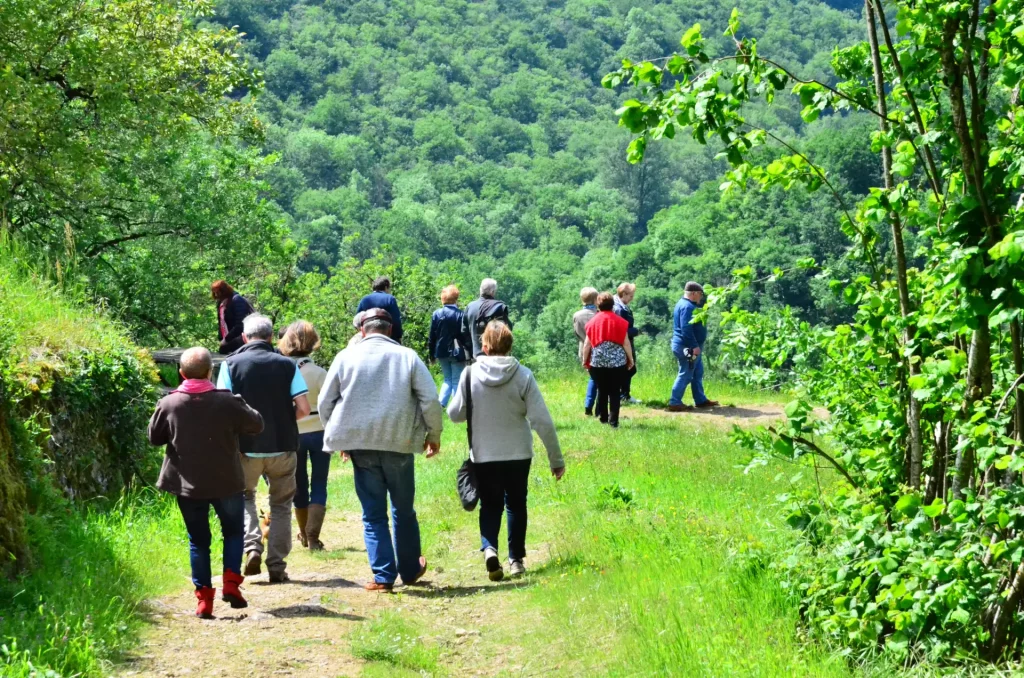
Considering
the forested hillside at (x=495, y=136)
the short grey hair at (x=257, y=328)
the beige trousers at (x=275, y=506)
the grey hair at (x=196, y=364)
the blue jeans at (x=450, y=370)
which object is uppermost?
the forested hillside at (x=495, y=136)

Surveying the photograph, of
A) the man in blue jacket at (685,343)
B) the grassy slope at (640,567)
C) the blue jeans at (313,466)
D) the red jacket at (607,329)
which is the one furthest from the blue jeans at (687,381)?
the blue jeans at (313,466)

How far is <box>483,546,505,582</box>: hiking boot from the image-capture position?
849 centimetres

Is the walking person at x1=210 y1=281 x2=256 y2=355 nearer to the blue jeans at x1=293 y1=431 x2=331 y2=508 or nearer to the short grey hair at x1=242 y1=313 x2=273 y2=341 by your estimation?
the blue jeans at x1=293 y1=431 x2=331 y2=508

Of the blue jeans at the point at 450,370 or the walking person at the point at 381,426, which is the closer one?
the walking person at the point at 381,426

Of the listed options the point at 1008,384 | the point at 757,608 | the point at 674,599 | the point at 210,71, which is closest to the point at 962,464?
the point at 1008,384

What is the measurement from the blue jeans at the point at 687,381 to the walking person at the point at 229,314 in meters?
6.50

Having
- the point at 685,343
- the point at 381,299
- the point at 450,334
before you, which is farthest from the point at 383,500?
the point at 685,343

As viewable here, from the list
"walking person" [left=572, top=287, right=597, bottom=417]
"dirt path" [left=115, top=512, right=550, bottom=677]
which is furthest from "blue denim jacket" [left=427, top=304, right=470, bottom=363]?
"dirt path" [left=115, top=512, right=550, bottom=677]

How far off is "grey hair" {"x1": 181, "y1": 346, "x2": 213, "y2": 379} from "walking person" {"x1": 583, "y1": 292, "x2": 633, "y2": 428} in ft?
25.2

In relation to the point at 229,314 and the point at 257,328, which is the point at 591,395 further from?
the point at 257,328

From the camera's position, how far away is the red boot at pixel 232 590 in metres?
7.43

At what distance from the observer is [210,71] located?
20.9 meters

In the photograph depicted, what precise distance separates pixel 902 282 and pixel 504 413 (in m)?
3.76

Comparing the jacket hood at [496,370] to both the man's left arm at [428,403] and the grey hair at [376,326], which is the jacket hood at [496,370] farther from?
the grey hair at [376,326]
